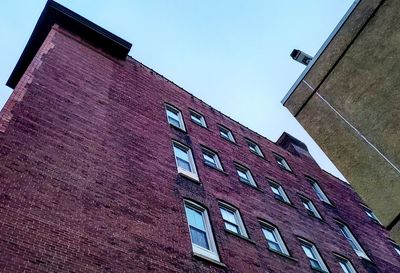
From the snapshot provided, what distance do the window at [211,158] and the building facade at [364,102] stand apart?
12060 millimetres

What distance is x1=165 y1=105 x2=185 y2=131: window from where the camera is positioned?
18.2 m

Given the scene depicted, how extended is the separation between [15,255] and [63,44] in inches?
456

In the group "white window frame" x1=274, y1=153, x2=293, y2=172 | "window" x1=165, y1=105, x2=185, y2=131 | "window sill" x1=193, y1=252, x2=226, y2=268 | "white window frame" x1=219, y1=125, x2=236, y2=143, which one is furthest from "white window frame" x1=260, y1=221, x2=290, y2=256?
"white window frame" x1=274, y1=153, x2=293, y2=172

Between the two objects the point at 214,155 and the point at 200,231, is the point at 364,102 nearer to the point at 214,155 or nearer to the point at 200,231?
the point at 200,231

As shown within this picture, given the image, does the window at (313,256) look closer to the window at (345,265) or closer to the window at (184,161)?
the window at (345,265)

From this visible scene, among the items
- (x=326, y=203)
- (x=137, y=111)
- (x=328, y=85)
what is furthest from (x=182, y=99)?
(x=328, y=85)

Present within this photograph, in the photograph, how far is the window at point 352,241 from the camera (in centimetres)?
1952

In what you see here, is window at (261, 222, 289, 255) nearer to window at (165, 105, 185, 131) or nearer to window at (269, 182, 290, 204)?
window at (269, 182, 290, 204)

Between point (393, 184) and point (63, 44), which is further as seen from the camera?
point (63, 44)

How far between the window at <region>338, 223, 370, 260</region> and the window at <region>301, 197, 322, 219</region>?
1.91m

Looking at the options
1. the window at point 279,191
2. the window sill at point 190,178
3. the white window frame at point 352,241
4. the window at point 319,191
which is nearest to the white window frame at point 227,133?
the window at point 279,191

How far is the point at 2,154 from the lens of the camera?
372 inches

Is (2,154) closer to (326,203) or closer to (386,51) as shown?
(386,51)

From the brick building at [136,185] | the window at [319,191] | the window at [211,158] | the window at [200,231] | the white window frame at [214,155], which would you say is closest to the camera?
the brick building at [136,185]
